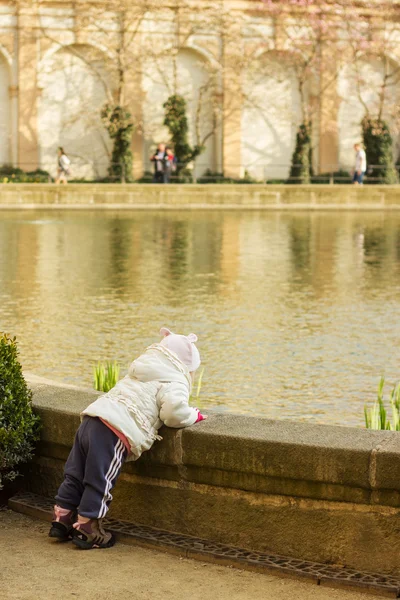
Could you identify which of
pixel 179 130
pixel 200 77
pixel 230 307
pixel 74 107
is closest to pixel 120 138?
pixel 179 130

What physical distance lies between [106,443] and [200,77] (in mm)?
47246

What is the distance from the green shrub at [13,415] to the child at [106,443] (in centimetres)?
36

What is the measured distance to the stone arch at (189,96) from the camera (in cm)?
5050

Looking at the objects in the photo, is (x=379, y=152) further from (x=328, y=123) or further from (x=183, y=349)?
(x=183, y=349)

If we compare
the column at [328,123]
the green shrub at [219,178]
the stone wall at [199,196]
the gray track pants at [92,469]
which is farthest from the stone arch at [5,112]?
the gray track pants at [92,469]

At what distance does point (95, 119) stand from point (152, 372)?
45.4m

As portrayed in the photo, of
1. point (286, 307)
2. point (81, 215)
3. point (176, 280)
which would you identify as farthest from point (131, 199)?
point (286, 307)

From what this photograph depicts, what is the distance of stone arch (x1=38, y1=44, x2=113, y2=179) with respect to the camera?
49625 mm

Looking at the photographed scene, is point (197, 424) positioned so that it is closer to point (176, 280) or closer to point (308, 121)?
point (176, 280)

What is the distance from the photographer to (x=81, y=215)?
3472 centimetres

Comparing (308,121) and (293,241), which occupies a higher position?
(308,121)

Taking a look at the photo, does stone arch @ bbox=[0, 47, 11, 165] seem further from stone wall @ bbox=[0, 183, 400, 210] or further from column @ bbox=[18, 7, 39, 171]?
stone wall @ bbox=[0, 183, 400, 210]

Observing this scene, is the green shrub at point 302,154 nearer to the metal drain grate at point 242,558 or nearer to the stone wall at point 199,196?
the stone wall at point 199,196

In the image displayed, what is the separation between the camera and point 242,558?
4.88m
